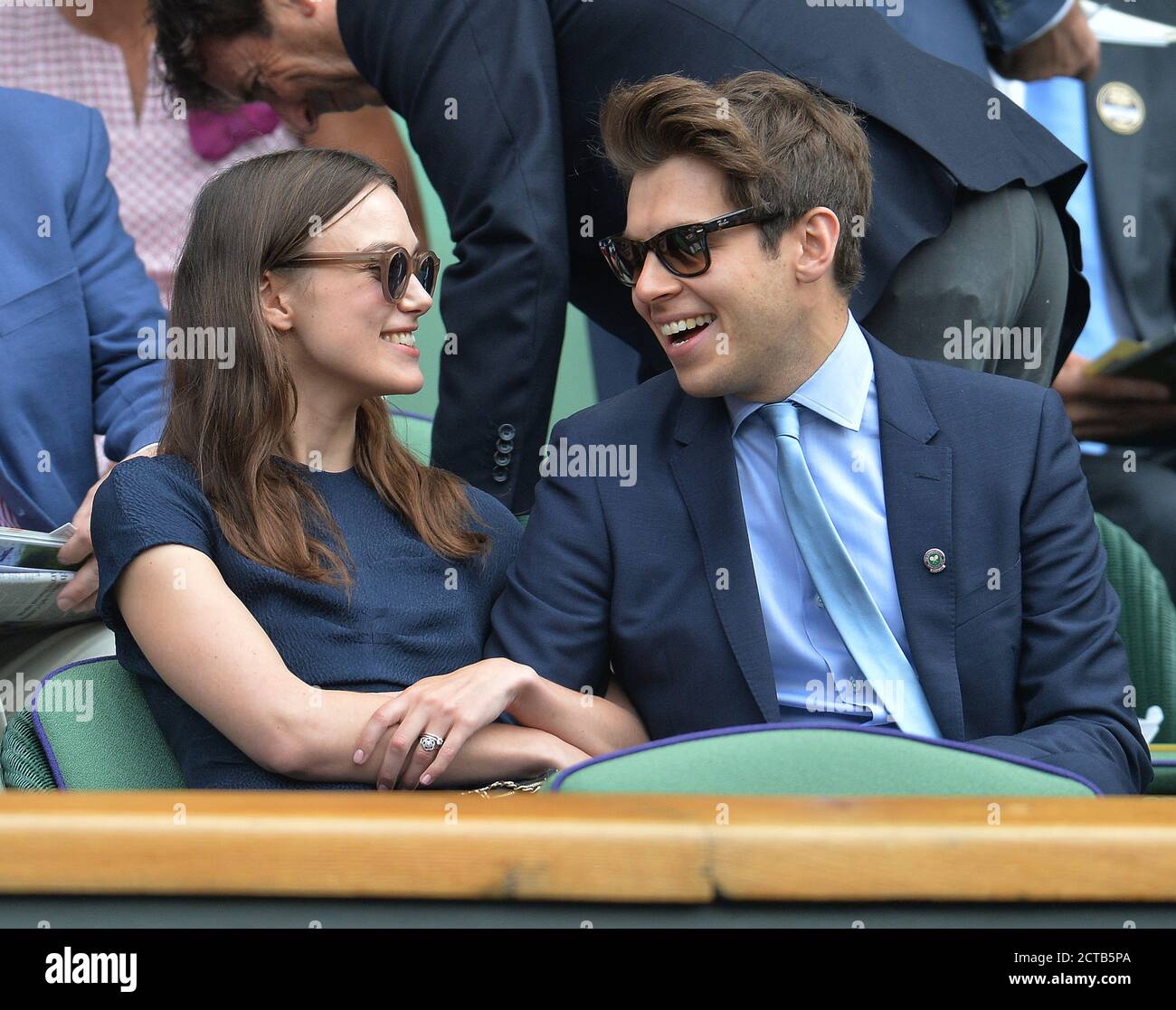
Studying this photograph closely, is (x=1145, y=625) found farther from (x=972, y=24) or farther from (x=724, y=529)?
(x=972, y=24)

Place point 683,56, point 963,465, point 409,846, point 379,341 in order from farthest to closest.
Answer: point 683,56 → point 379,341 → point 963,465 → point 409,846

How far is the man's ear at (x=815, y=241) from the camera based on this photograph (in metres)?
1.94

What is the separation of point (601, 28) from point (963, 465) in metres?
1.03

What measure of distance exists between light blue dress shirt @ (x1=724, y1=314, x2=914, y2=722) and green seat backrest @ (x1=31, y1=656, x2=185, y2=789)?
772 millimetres

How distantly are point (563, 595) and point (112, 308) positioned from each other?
4.23 feet

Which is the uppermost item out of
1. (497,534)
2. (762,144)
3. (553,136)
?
(553,136)

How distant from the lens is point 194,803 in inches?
41.9

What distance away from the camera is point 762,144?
1905 mm

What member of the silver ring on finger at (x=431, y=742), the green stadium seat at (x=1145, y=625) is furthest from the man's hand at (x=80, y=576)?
the green stadium seat at (x=1145, y=625)

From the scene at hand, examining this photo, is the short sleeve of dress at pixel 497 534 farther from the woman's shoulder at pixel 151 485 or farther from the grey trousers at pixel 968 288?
the grey trousers at pixel 968 288

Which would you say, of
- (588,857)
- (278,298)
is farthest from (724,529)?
(588,857)

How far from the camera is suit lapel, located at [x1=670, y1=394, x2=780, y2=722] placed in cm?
181

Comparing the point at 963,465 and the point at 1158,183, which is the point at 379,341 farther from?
the point at 1158,183
